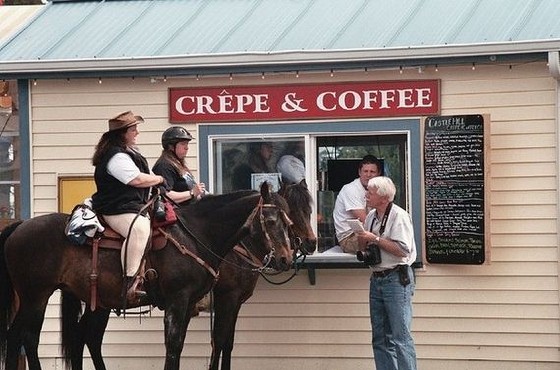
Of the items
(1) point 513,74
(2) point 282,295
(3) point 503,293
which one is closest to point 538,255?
(3) point 503,293

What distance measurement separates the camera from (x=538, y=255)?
35.7 feet

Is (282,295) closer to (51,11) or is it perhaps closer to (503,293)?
(503,293)

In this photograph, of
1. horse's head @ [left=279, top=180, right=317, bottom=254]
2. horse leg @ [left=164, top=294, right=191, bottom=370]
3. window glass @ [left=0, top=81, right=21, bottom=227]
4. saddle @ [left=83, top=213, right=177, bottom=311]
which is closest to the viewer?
horse leg @ [left=164, top=294, right=191, bottom=370]

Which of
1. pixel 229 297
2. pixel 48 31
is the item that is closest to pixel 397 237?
pixel 229 297

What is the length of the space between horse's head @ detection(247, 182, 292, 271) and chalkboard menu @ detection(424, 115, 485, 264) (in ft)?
5.48

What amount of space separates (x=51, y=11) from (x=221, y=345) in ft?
15.5

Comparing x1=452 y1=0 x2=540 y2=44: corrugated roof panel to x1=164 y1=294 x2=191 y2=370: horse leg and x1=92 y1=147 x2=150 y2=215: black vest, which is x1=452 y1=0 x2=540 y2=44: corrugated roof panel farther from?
x1=164 y1=294 x2=191 y2=370: horse leg

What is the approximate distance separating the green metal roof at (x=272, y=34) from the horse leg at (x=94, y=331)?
7.68 feet

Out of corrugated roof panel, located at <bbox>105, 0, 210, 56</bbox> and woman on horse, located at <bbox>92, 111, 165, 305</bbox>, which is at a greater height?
corrugated roof panel, located at <bbox>105, 0, 210, 56</bbox>

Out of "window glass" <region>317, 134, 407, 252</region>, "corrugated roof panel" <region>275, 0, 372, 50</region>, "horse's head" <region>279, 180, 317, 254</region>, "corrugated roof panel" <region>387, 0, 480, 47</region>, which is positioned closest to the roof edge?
"corrugated roof panel" <region>387, 0, 480, 47</region>

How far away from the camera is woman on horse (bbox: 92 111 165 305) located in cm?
981

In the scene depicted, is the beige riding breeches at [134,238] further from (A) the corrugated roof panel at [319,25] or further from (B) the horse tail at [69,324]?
(A) the corrugated roof panel at [319,25]

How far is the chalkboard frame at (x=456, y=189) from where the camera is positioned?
1091 cm

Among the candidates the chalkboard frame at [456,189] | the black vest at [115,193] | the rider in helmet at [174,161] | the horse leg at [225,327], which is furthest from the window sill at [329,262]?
the black vest at [115,193]
